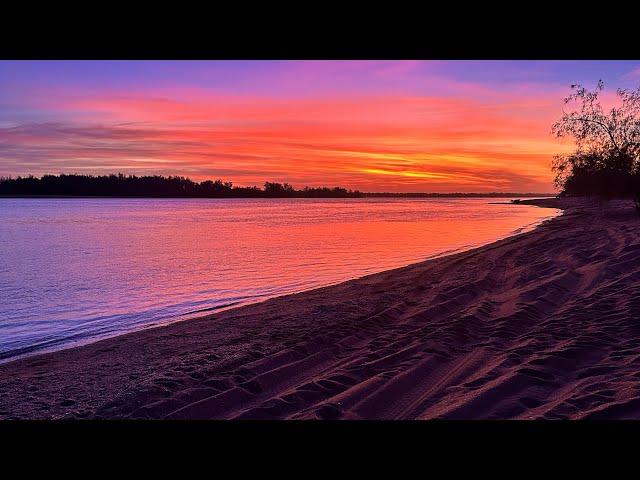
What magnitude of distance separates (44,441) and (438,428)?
1299 mm

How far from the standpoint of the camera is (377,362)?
605 centimetres

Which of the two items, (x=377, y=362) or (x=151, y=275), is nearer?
(x=377, y=362)

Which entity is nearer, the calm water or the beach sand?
the beach sand

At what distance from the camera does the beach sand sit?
466 centimetres

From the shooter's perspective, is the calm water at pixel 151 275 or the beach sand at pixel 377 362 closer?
the beach sand at pixel 377 362

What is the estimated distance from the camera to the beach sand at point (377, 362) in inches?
183

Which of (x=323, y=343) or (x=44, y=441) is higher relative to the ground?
(x=44, y=441)

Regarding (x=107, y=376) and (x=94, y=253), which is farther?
(x=94, y=253)
